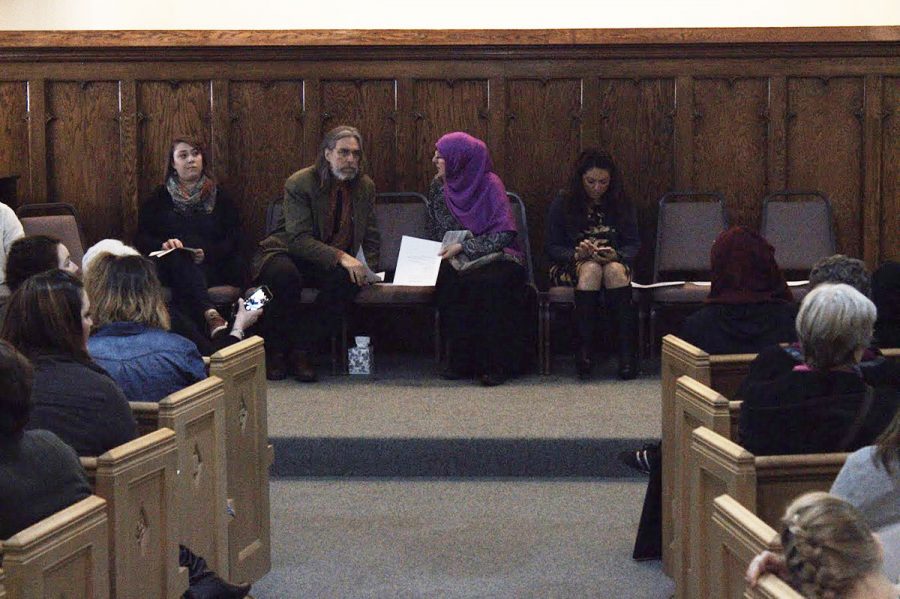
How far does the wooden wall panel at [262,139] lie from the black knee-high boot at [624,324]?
1942 mm

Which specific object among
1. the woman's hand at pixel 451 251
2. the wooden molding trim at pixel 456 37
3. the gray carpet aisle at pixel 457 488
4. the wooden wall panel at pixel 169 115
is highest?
the wooden molding trim at pixel 456 37

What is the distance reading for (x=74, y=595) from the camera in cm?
265

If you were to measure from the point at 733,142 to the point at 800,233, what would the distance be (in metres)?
0.63

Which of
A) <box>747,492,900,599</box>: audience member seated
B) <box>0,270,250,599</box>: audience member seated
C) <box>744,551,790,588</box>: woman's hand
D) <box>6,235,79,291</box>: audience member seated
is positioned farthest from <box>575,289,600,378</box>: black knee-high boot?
<box>747,492,900,599</box>: audience member seated

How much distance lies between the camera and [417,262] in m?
7.30

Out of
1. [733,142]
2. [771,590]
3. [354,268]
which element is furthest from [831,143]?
[771,590]

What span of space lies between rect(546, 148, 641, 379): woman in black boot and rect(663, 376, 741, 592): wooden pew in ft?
8.54

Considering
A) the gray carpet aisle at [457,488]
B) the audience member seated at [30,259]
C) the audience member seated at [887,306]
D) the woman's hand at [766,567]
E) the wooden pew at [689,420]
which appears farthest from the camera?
the audience member seated at [30,259]

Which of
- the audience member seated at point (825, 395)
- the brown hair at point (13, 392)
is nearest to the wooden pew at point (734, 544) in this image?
the audience member seated at point (825, 395)

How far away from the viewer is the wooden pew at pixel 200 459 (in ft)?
12.2

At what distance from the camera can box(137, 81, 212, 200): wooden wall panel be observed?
7688mm

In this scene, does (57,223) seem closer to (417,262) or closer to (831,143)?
(417,262)

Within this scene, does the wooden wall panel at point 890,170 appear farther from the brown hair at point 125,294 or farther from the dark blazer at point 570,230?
the brown hair at point 125,294

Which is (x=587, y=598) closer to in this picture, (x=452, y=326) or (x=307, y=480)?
(x=307, y=480)
